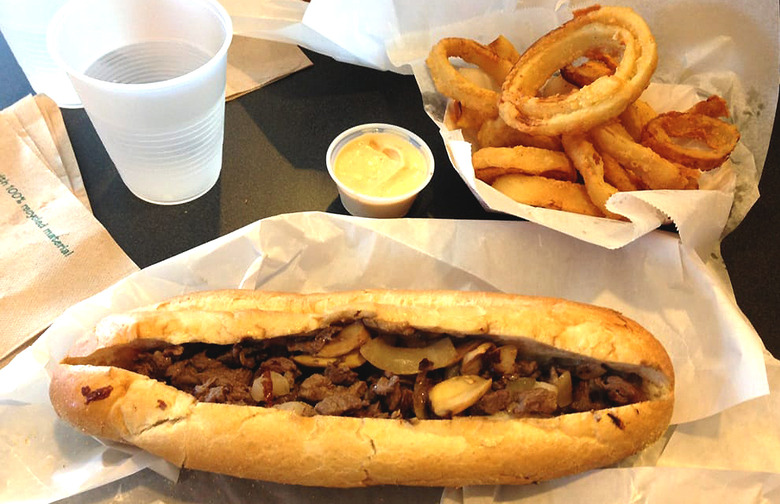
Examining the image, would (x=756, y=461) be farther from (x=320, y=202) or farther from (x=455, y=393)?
(x=320, y=202)

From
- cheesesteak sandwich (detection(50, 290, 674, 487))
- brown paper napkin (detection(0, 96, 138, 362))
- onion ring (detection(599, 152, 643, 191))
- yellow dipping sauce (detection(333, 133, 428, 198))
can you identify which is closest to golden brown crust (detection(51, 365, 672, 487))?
cheesesteak sandwich (detection(50, 290, 674, 487))

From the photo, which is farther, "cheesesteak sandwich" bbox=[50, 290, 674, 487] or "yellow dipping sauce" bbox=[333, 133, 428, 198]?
"yellow dipping sauce" bbox=[333, 133, 428, 198]

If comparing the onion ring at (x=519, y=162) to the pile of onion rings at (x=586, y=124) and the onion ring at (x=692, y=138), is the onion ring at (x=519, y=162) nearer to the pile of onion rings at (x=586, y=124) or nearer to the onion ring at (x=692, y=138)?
the pile of onion rings at (x=586, y=124)

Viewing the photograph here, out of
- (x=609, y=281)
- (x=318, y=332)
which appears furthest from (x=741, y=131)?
(x=318, y=332)

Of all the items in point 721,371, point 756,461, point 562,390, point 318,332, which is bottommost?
point 756,461

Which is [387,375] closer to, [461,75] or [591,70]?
[461,75]

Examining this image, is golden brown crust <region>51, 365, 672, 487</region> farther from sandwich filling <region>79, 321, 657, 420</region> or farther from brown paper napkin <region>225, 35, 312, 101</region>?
brown paper napkin <region>225, 35, 312, 101</region>

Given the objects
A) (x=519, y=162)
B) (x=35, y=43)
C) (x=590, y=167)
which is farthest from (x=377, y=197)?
(x=35, y=43)
